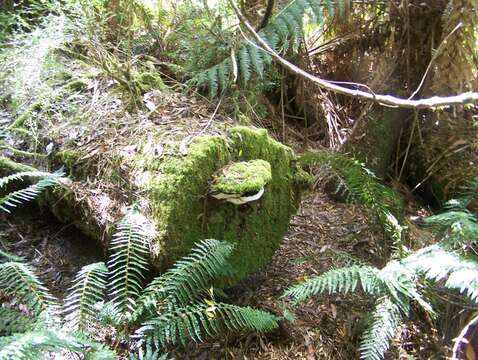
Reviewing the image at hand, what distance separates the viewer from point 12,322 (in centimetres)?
195

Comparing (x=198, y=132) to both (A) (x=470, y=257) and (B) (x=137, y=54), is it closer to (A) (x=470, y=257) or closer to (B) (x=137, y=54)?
(B) (x=137, y=54)

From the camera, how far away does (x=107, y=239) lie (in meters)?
2.32

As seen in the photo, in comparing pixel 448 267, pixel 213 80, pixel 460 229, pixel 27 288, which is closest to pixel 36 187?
pixel 27 288

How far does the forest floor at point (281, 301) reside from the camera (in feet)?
7.70

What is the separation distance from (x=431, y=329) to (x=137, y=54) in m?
2.59

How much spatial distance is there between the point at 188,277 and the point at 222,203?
44 cm

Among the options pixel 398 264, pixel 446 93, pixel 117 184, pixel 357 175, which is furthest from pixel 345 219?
pixel 117 184

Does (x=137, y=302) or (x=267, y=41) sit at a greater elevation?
(x=267, y=41)

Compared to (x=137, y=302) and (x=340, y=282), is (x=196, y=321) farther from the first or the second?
(x=340, y=282)

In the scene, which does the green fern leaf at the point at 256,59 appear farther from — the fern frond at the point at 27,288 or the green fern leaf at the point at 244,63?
the fern frond at the point at 27,288

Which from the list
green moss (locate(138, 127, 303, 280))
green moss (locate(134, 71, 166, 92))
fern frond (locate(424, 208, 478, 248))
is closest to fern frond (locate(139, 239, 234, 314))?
green moss (locate(138, 127, 303, 280))

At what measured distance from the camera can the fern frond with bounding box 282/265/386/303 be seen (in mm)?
2270

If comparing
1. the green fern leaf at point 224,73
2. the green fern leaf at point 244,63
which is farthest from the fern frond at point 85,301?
the green fern leaf at point 244,63

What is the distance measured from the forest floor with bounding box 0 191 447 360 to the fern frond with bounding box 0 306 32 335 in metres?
0.37
